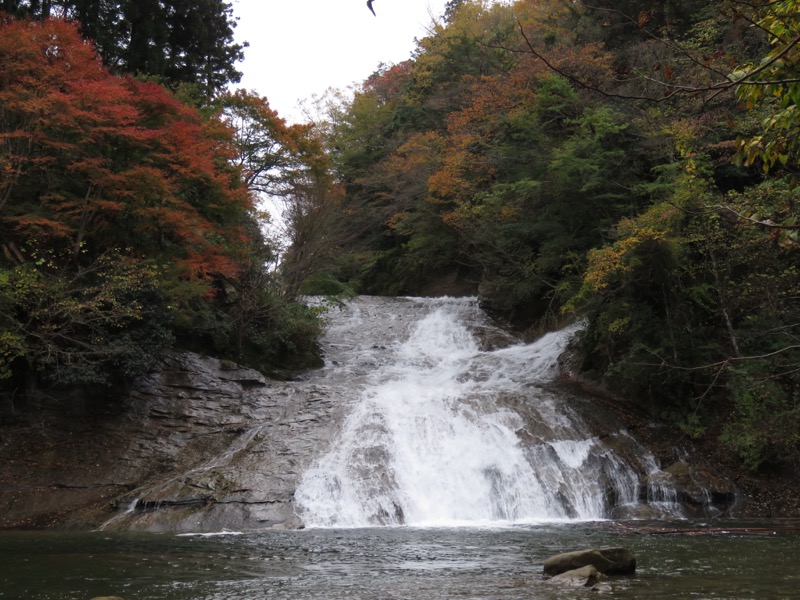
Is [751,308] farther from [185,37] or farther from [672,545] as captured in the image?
[185,37]

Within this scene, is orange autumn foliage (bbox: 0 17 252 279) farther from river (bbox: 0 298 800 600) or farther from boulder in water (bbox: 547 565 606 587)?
boulder in water (bbox: 547 565 606 587)

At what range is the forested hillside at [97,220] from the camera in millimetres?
13391

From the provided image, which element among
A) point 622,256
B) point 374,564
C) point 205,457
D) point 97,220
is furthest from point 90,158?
point 622,256

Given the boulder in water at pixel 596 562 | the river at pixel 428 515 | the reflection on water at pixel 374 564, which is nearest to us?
the reflection on water at pixel 374 564

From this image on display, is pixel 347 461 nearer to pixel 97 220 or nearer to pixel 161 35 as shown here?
pixel 97 220

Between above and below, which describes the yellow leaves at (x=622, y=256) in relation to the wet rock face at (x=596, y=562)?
above

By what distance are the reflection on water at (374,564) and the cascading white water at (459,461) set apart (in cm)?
137

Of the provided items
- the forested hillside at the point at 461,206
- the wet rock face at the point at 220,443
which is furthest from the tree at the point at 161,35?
the wet rock face at the point at 220,443

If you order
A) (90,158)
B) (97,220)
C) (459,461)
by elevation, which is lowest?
(459,461)

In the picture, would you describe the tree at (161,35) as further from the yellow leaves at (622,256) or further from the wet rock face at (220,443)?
the yellow leaves at (622,256)

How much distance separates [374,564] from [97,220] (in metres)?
10.9

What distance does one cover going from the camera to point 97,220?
1498 centimetres

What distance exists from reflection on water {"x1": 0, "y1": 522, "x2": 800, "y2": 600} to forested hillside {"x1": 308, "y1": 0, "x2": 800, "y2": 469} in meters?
2.36

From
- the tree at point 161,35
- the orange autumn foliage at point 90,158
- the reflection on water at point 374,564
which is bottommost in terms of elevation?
the reflection on water at point 374,564
